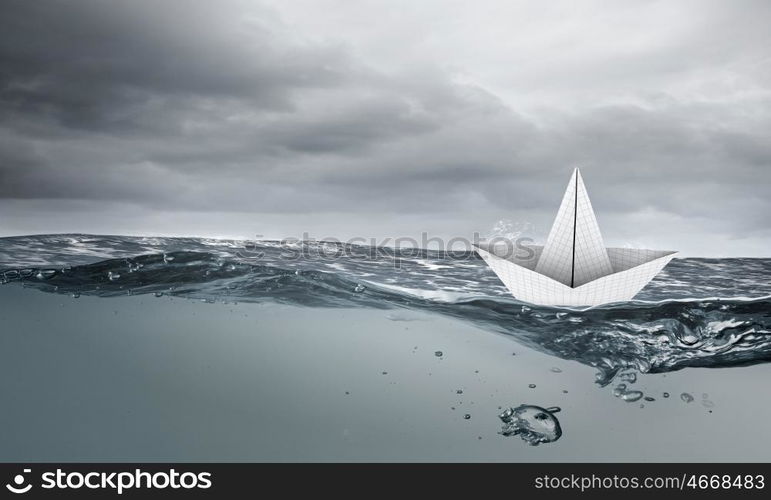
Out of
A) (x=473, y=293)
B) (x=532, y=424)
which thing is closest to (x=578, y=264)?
(x=532, y=424)

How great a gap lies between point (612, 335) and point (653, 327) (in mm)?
896

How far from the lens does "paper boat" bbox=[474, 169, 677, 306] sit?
6703mm

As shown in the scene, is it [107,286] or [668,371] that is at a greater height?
[107,286]

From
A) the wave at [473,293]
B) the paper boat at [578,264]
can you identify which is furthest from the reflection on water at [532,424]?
the wave at [473,293]

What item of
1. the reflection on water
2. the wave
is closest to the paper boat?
the reflection on water

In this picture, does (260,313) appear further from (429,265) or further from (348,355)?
(429,265)

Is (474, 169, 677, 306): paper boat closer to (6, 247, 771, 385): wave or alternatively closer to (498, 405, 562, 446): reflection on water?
(498, 405, 562, 446): reflection on water

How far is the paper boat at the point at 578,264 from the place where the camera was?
6703mm

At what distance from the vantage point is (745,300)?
10.2 metres

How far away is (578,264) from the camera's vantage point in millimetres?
7367

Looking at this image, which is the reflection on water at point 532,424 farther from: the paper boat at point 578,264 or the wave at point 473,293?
the wave at point 473,293

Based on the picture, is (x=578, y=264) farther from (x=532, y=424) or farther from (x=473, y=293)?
(x=473, y=293)

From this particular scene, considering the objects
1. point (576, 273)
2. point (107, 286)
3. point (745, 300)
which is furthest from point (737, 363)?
point (107, 286)

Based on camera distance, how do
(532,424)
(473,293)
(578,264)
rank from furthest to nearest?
1. (473,293)
2. (532,424)
3. (578,264)
